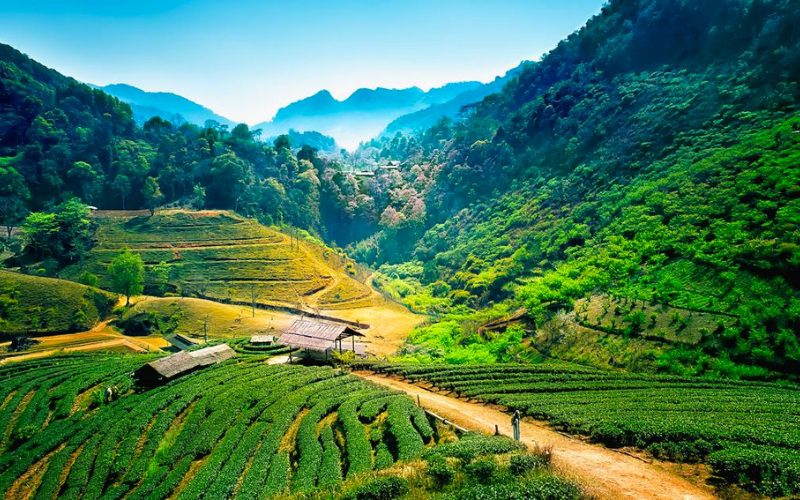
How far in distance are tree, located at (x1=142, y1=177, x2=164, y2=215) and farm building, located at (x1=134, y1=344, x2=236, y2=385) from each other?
86116mm

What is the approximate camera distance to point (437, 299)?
283 ft

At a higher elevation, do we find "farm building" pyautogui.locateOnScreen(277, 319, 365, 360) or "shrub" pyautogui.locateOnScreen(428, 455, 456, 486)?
"shrub" pyautogui.locateOnScreen(428, 455, 456, 486)

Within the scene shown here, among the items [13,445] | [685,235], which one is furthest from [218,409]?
[685,235]

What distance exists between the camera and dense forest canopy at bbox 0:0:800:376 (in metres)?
40.7

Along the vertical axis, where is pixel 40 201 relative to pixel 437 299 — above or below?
above

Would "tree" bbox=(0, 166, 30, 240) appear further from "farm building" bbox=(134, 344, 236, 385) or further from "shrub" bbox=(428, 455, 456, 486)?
"shrub" bbox=(428, 455, 456, 486)

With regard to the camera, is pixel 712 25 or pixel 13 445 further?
pixel 712 25

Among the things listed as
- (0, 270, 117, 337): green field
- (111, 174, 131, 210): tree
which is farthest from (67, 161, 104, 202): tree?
(0, 270, 117, 337): green field

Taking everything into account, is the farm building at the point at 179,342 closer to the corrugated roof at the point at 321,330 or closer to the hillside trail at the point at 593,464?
the corrugated roof at the point at 321,330

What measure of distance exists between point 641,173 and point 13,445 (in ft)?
260

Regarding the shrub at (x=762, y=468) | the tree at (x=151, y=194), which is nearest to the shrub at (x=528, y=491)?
the shrub at (x=762, y=468)

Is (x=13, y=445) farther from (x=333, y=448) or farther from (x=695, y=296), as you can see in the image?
(x=695, y=296)

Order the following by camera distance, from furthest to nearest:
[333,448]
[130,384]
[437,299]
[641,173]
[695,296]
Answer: [437,299] → [641,173] → [695,296] → [130,384] → [333,448]

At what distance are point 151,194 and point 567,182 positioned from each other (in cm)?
10126
